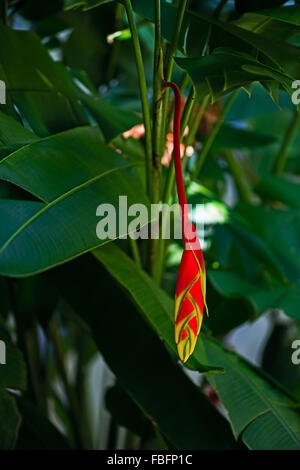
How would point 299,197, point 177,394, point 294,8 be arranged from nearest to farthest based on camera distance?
point 294,8 < point 177,394 < point 299,197

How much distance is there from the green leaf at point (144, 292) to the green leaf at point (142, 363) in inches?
2.9

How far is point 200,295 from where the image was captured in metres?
0.39

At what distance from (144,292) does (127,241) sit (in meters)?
0.15

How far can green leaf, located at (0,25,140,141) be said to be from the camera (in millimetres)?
585

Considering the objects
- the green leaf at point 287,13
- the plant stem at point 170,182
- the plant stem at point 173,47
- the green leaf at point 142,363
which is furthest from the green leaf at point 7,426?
the green leaf at point 287,13

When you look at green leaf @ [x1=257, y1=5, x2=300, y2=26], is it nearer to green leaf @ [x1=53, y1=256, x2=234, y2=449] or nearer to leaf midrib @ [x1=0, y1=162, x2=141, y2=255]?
leaf midrib @ [x1=0, y1=162, x2=141, y2=255]

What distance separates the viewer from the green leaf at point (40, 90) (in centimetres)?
59

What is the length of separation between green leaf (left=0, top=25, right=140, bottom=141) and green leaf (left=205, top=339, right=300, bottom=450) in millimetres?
294

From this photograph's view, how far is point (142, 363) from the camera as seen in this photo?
0.63 m

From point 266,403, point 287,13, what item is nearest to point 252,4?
point 287,13

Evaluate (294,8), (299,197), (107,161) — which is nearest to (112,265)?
(107,161)

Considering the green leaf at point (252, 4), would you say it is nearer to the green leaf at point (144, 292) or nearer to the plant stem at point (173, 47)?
the plant stem at point (173, 47)

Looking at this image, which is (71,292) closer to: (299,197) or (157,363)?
(157,363)

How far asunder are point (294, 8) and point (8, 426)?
51 cm
